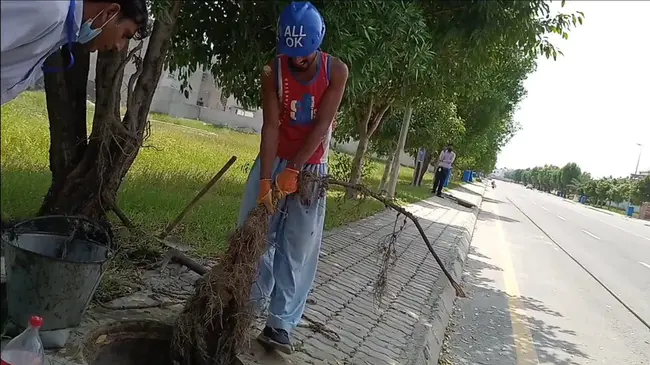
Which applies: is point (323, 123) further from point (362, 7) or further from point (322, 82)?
point (362, 7)

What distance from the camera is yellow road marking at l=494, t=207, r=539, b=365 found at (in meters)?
5.22

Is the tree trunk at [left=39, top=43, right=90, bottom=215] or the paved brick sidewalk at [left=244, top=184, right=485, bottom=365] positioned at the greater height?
the tree trunk at [left=39, top=43, right=90, bottom=215]

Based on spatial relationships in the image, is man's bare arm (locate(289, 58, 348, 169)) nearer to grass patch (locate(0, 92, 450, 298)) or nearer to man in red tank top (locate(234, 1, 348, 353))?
man in red tank top (locate(234, 1, 348, 353))

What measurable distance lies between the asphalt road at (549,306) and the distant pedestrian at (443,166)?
6.62 metres

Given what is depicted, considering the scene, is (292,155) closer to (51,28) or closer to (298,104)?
(298,104)

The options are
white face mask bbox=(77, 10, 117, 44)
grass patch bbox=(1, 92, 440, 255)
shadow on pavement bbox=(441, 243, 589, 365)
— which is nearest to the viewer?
white face mask bbox=(77, 10, 117, 44)

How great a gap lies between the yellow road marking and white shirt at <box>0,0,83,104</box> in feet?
14.8

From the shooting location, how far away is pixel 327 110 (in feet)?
10.6

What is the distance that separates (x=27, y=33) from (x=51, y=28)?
108mm

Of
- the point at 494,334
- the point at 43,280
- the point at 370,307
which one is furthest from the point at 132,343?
the point at 494,334

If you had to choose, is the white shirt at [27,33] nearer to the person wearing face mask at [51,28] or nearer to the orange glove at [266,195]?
the person wearing face mask at [51,28]

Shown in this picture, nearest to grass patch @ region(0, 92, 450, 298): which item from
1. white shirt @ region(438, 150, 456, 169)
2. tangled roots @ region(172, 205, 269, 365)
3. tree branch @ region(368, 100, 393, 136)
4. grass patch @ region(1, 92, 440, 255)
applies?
grass patch @ region(1, 92, 440, 255)

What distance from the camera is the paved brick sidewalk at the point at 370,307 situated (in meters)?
4.02

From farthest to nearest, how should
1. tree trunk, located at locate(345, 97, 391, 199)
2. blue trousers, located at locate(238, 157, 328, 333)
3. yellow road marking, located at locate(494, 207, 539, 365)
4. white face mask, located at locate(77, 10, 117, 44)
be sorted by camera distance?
tree trunk, located at locate(345, 97, 391, 199), yellow road marking, located at locate(494, 207, 539, 365), blue trousers, located at locate(238, 157, 328, 333), white face mask, located at locate(77, 10, 117, 44)
